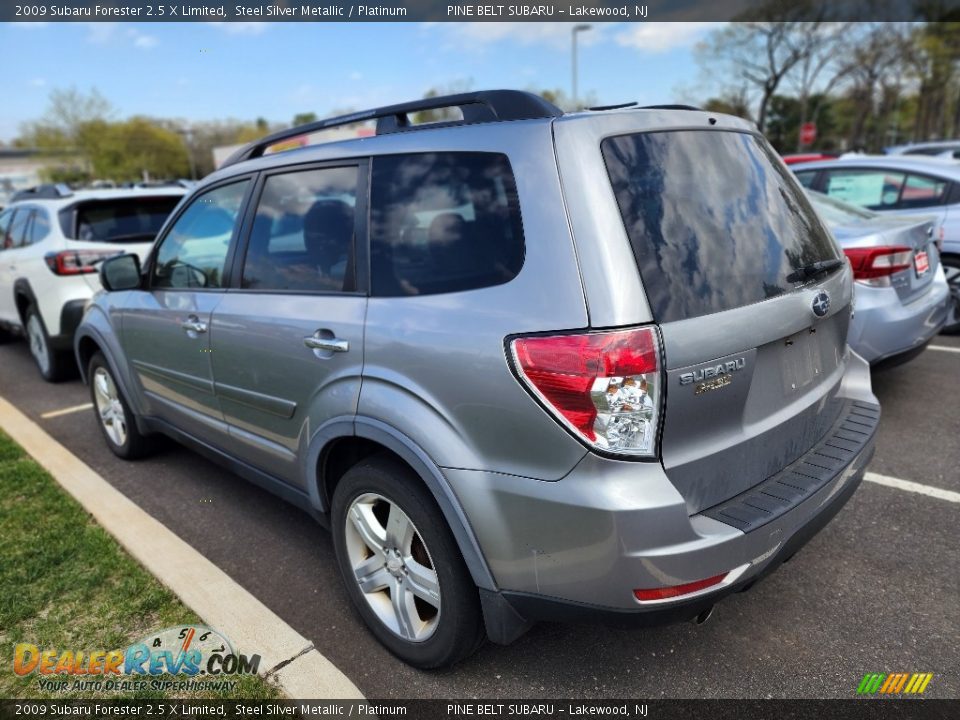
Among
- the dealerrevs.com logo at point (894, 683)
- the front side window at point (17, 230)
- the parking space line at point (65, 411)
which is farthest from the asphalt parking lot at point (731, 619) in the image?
A: the front side window at point (17, 230)

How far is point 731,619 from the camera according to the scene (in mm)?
2584

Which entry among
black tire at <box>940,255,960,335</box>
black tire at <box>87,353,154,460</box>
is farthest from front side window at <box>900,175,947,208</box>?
black tire at <box>87,353,154,460</box>

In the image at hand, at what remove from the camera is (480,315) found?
6.52 ft

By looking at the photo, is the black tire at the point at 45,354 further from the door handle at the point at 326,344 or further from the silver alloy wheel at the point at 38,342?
the door handle at the point at 326,344

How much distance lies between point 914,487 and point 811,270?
1.89 meters

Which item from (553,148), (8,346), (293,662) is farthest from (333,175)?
(8,346)

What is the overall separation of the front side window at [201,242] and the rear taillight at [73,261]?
2.64 m

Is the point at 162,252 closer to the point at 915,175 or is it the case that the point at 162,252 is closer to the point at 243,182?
the point at 243,182

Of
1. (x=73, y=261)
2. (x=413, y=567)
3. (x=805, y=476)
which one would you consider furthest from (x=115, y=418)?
(x=805, y=476)

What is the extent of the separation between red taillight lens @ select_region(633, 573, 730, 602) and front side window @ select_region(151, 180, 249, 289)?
235 centimetres

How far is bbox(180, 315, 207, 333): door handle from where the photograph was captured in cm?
318

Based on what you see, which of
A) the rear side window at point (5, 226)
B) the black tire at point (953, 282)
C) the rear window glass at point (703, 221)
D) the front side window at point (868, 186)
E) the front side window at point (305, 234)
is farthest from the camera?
the rear side window at point (5, 226)

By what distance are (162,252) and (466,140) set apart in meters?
2.37

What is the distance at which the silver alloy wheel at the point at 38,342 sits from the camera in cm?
621
